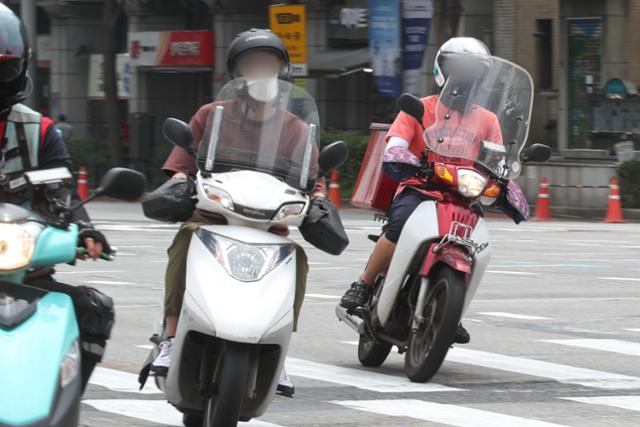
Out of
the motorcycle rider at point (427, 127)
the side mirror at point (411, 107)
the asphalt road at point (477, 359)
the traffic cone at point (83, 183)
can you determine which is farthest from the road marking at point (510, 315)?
the traffic cone at point (83, 183)

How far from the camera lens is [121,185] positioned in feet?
18.3

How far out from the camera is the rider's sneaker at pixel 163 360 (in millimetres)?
6758

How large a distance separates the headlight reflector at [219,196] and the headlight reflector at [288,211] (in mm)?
195

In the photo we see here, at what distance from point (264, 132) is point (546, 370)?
10.3 feet

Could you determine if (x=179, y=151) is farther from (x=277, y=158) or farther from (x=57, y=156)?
(x=57, y=156)

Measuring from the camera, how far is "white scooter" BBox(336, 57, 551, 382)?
8656 mm

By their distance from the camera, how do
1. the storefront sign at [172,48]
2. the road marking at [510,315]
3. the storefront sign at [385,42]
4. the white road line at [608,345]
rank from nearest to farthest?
1. the white road line at [608,345]
2. the road marking at [510,315]
3. the storefront sign at [385,42]
4. the storefront sign at [172,48]

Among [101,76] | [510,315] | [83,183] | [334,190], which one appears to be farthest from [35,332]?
[101,76]

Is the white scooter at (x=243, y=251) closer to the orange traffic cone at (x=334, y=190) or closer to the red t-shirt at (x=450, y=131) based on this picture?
the red t-shirt at (x=450, y=131)

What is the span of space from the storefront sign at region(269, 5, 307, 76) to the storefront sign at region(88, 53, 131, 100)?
1150cm

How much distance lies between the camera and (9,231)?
4.97m

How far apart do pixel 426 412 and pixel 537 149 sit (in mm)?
2021

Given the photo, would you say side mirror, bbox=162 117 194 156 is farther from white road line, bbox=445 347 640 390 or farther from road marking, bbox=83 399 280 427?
white road line, bbox=445 347 640 390

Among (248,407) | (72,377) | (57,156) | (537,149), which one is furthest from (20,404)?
(537,149)
